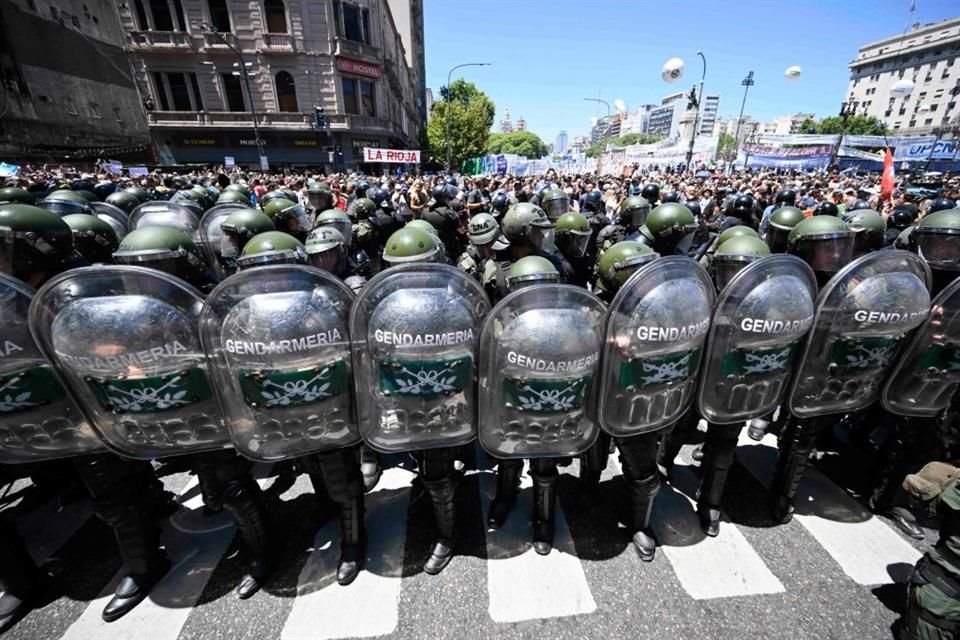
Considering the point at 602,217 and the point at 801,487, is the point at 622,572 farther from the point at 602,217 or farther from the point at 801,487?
the point at 602,217

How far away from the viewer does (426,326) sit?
1999mm

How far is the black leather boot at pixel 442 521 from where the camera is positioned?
2676mm

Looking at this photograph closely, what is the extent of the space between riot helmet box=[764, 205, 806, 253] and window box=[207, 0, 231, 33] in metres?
34.2

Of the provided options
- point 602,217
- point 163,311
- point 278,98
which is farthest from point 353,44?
point 163,311

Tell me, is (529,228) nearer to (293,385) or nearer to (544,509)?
(544,509)

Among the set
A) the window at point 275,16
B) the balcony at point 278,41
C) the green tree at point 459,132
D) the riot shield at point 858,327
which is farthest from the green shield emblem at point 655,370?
the green tree at point 459,132

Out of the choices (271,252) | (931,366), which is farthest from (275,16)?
(931,366)

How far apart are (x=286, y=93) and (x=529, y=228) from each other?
31590mm

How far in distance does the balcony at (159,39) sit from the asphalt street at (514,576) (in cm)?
3359

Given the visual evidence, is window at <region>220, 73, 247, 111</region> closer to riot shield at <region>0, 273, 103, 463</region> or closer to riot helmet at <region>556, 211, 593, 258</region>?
riot helmet at <region>556, 211, 593, 258</region>

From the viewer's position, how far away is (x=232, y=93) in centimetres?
2802

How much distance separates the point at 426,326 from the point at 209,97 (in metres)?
34.6

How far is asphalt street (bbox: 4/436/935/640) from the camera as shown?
8.13 feet

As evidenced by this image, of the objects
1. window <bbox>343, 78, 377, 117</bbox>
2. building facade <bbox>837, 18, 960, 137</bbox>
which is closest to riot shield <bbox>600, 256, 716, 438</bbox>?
window <bbox>343, 78, 377, 117</bbox>
